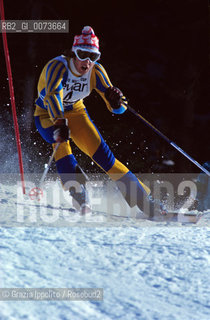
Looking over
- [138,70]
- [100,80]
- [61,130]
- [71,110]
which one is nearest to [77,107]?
[71,110]

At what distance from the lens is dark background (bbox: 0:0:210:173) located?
8.31m

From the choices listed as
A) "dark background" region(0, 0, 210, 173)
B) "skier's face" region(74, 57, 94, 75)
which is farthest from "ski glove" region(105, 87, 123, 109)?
"dark background" region(0, 0, 210, 173)

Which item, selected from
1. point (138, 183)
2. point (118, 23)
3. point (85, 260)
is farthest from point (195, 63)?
point (85, 260)

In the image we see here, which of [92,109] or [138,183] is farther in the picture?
[92,109]

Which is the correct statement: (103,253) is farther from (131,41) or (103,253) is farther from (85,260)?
(131,41)

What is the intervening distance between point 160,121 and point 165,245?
7.00 metres

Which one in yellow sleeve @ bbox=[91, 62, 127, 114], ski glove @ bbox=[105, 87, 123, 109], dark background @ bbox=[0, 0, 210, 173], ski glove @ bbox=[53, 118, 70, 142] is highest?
dark background @ bbox=[0, 0, 210, 173]

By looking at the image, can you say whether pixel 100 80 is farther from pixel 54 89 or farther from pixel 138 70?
pixel 138 70

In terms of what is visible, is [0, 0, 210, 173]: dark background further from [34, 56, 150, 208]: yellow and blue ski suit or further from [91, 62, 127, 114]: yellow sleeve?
[91, 62, 127, 114]: yellow sleeve

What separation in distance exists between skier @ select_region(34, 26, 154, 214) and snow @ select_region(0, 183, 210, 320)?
54 centimetres

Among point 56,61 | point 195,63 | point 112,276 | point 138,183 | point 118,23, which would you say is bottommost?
point 112,276

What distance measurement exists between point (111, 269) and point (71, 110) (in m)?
1.84

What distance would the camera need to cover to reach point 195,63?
31.0 ft

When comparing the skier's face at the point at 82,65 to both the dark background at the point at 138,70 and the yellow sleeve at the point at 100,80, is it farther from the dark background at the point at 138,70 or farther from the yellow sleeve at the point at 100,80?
the dark background at the point at 138,70
